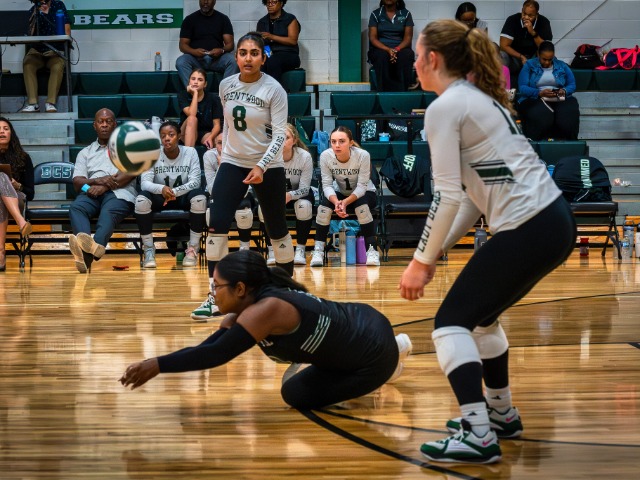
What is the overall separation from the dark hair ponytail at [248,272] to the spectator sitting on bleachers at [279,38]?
349 inches

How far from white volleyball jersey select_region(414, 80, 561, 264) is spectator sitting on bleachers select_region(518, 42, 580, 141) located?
9.10 metres

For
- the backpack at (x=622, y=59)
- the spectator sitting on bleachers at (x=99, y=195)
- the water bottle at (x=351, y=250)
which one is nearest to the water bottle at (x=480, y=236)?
the water bottle at (x=351, y=250)

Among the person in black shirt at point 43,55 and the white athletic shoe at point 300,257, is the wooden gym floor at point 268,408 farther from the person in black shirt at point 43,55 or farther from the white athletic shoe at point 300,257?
the person in black shirt at point 43,55

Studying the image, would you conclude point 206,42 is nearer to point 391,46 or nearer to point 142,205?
Answer: point 391,46

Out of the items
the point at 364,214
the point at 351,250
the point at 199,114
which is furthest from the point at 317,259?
the point at 199,114

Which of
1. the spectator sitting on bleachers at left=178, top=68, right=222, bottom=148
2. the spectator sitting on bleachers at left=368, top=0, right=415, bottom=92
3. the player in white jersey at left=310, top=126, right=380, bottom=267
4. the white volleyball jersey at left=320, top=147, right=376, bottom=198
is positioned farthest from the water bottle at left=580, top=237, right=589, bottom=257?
the spectator sitting on bleachers at left=178, top=68, right=222, bottom=148

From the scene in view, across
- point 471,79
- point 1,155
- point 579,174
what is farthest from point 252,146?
point 579,174

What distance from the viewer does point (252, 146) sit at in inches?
227

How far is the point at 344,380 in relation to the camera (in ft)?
10.9

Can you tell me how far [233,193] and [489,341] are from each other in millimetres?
3034

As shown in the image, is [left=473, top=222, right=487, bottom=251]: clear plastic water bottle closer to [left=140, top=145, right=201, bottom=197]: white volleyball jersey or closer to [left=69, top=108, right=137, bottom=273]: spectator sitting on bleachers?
[left=140, top=145, right=201, bottom=197]: white volleyball jersey

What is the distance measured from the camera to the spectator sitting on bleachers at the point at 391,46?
476 inches

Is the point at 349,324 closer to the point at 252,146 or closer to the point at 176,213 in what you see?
the point at 252,146

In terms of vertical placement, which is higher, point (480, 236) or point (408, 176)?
point (408, 176)
